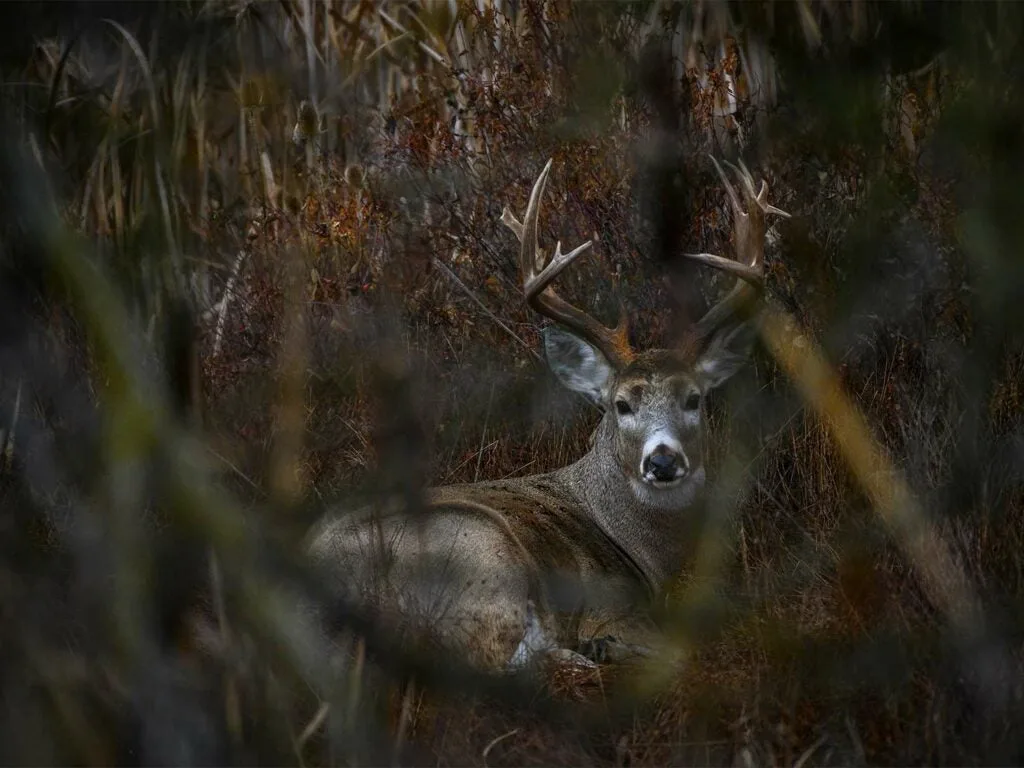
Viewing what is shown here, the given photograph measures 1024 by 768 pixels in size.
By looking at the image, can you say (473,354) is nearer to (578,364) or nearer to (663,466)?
(578,364)

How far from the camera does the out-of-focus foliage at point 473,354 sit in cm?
220

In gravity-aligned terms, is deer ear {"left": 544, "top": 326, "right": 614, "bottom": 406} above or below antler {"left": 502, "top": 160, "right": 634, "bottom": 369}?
below

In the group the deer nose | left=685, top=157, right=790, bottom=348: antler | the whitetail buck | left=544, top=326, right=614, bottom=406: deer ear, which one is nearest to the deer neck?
the whitetail buck

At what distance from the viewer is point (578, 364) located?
21.9 feet

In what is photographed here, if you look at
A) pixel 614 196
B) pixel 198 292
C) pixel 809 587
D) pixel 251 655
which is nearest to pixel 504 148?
pixel 614 196

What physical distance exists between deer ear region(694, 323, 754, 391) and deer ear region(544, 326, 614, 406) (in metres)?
0.40

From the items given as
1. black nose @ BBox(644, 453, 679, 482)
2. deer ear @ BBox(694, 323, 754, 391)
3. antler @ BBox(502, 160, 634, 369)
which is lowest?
black nose @ BBox(644, 453, 679, 482)

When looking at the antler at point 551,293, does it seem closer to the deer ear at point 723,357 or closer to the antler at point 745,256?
the deer ear at point 723,357

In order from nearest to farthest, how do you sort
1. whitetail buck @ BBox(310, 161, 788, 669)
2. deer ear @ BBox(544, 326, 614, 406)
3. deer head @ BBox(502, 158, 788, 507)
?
1. whitetail buck @ BBox(310, 161, 788, 669)
2. deer head @ BBox(502, 158, 788, 507)
3. deer ear @ BBox(544, 326, 614, 406)

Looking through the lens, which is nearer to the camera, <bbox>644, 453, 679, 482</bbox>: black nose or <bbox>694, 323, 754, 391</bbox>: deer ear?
<bbox>644, 453, 679, 482</bbox>: black nose

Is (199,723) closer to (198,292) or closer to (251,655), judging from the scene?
(251,655)

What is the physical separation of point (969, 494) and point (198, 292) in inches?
196

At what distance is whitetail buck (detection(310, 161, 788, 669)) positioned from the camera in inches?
220

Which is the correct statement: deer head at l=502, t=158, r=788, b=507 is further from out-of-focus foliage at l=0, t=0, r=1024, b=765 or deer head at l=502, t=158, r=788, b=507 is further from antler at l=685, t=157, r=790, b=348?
out-of-focus foliage at l=0, t=0, r=1024, b=765
